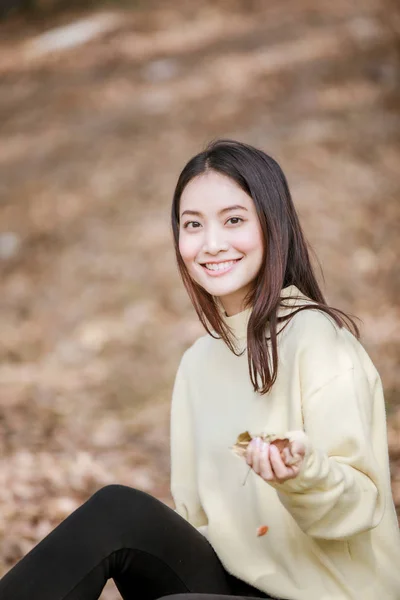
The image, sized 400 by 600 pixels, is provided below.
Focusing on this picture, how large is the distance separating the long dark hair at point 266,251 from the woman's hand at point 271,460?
375mm

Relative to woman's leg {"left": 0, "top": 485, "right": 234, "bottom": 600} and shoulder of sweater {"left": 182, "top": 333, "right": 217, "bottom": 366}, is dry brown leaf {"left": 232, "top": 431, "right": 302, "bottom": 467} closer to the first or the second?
woman's leg {"left": 0, "top": 485, "right": 234, "bottom": 600}

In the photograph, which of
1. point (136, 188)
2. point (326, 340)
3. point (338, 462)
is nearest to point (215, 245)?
point (326, 340)

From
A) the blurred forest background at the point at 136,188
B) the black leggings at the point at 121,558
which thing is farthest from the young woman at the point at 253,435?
the blurred forest background at the point at 136,188

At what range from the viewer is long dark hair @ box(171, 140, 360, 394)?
1.98 m

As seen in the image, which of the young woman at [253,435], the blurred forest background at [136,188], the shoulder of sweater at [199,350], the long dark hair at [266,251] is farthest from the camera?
the blurred forest background at [136,188]

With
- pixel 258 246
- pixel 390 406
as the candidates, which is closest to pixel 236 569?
pixel 258 246

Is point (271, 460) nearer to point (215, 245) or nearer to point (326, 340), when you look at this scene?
point (326, 340)

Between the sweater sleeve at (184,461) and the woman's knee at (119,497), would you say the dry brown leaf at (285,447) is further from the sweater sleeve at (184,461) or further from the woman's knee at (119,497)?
the sweater sleeve at (184,461)

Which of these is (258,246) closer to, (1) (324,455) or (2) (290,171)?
(1) (324,455)

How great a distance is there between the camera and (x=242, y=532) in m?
2.03

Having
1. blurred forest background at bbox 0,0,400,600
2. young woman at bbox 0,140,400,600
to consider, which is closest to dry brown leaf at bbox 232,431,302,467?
young woman at bbox 0,140,400,600

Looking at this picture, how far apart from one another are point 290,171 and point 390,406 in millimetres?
3614

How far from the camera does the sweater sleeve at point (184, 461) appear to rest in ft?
7.41

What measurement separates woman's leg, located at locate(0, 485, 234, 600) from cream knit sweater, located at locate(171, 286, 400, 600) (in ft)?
Answer: 0.27
